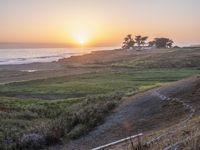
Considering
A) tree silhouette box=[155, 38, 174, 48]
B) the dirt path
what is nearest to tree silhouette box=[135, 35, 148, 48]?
tree silhouette box=[155, 38, 174, 48]

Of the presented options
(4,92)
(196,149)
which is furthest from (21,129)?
(4,92)

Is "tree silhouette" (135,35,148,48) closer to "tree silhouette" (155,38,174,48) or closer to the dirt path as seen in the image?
"tree silhouette" (155,38,174,48)

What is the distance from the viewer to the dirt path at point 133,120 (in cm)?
2184

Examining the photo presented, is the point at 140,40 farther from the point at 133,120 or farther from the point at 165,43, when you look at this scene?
the point at 133,120

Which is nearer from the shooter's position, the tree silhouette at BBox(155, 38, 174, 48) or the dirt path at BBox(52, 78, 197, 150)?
the dirt path at BBox(52, 78, 197, 150)

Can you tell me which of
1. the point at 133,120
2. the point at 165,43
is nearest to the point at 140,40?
the point at 165,43

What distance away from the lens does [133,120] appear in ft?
78.8

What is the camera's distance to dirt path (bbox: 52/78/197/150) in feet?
71.7

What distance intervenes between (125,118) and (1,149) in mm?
7395

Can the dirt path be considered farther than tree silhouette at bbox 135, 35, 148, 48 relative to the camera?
No

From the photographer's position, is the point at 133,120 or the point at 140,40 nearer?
the point at 133,120

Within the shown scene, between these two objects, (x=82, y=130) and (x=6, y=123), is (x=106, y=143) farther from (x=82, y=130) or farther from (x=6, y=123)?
(x=6, y=123)

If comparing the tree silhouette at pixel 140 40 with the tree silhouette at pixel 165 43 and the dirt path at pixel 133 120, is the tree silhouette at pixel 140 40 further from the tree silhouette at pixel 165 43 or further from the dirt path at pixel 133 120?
the dirt path at pixel 133 120

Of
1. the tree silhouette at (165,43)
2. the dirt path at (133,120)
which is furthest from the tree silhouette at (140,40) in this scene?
the dirt path at (133,120)
